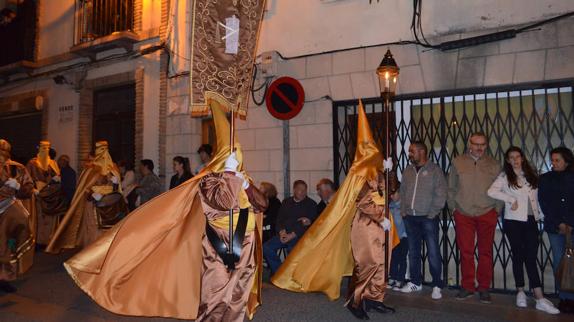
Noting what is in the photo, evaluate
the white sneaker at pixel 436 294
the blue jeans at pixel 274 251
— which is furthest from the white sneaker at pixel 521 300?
the blue jeans at pixel 274 251

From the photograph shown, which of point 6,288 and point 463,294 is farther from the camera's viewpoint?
point 6,288

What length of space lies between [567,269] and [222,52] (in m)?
4.32

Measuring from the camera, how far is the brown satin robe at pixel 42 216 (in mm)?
8914

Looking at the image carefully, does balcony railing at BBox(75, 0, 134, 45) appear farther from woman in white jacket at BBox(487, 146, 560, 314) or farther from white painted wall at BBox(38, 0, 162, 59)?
woman in white jacket at BBox(487, 146, 560, 314)

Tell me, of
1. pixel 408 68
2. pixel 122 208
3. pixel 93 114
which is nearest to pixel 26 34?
pixel 93 114

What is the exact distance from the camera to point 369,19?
7.52 metres

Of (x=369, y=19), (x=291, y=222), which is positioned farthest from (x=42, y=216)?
(x=369, y=19)

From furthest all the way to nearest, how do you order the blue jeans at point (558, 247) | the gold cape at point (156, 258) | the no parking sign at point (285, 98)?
the no parking sign at point (285, 98) < the blue jeans at point (558, 247) < the gold cape at point (156, 258)

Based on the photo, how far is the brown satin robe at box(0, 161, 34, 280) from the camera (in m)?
6.30

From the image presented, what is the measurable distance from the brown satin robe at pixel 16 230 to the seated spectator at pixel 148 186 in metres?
2.39

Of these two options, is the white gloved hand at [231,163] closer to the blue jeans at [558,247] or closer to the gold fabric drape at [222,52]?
the gold fabric drape at [222,52]

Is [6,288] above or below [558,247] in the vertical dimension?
below

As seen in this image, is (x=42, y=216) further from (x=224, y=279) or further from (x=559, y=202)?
(x=559, y=202)

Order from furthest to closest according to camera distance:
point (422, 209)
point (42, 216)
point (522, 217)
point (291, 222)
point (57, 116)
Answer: point (57, 116) → point (42, 216) → point (291, 222) → point (422, 209) → point (522, 217)
